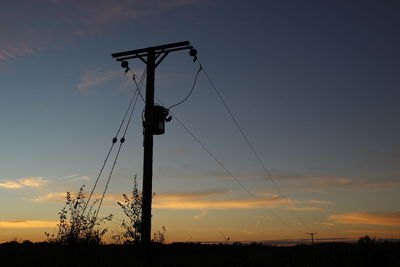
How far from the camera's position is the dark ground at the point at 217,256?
11.9 metres

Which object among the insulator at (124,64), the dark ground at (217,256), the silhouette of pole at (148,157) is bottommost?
the dark ground at (217,256)

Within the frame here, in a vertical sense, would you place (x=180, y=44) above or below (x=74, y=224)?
above

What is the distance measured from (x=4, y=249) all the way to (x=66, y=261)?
14.4ft

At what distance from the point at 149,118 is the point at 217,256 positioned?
16.3ft

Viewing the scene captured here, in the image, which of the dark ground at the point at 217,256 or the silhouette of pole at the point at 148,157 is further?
the silhouette of pole at the point at 148,157

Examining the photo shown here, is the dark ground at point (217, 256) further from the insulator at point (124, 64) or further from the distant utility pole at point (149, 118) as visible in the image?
the insulator at point (124, 64)

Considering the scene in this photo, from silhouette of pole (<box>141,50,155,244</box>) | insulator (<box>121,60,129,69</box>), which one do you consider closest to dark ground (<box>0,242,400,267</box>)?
silhouette of pole (<box>141,50,155,244</box>)

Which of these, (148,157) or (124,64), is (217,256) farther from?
(124,64)

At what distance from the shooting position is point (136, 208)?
17.3 meters

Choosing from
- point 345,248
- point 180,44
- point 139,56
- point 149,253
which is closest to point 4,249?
point 149,253

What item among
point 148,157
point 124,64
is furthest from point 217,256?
point 124,64

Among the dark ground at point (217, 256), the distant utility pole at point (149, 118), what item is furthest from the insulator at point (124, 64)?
the dark ground at point (217, 256)

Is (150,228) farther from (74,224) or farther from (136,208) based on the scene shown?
(136,208)

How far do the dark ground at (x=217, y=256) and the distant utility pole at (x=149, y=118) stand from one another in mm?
1094
